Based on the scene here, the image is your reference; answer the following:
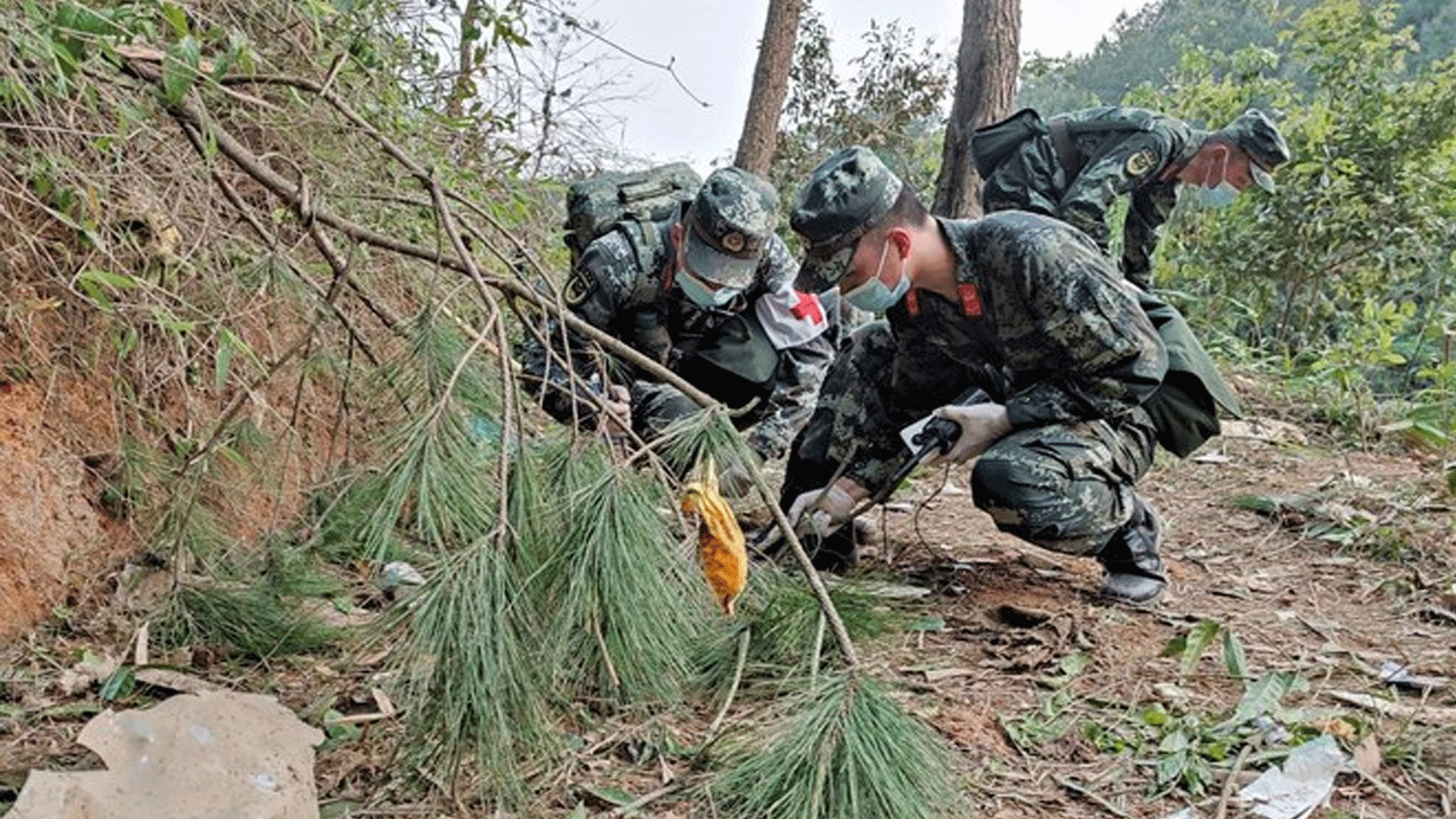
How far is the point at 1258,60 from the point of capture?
6668mm

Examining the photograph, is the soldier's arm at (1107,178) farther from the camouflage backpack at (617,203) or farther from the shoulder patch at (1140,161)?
the camouflage backpack at (617,203)

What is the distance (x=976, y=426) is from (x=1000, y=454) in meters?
0.12

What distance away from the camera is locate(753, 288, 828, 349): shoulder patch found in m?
3.17

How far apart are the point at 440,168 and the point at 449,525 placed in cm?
166

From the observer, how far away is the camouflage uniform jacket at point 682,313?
298 centimetres

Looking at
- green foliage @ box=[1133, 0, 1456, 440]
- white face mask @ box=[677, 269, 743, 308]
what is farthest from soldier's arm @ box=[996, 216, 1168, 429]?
green foliage @ box=[1133, 0, 1456, 440]

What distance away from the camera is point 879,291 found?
2271mm

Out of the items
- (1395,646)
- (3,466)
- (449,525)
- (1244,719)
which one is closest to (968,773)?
(1244,719)

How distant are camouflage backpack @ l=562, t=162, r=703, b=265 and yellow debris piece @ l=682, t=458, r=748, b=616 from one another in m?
1.63

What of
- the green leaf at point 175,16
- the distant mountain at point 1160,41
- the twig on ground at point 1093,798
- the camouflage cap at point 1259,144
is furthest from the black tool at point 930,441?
the distant mountain at point 1160,41

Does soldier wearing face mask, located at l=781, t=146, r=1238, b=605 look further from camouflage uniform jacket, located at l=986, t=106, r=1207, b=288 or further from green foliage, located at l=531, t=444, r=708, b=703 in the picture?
camouflage uniform jacket, located at l=986, t=106, r=1207, b=288

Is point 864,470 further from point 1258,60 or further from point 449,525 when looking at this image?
point 1258,60

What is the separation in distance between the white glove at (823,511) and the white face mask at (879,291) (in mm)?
482

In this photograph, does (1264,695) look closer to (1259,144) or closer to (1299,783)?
(1299,783)
